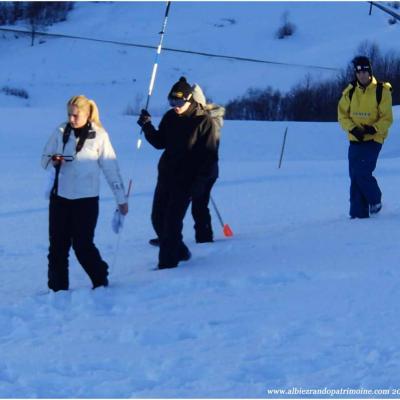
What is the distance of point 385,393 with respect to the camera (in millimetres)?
3957

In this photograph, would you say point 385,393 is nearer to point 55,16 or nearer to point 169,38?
point 169,38

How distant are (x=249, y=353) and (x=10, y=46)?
4508cm

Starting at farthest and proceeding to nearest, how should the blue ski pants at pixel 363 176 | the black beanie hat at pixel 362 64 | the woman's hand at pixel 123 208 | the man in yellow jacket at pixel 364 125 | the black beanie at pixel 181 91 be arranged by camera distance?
the blue ski pants at pixel 363 176
the man in yellow jacket at pixel 364 125
the black beanie hat at pixel 362 64
the black beanie at pixel 181 91
the woman's hand at pixel 123 208

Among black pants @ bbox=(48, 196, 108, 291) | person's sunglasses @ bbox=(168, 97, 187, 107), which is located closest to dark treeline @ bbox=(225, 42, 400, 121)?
person's sunglasses @ bbox=(168, 97, 187, 107)

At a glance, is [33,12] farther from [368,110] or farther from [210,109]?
[210,109]

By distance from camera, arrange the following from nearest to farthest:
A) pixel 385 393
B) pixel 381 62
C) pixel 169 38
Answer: pixel 385 393, pixel 381 62, pixel 169 38

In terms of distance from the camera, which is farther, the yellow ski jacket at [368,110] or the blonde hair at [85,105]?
the yellow ski jacket at [368,110]

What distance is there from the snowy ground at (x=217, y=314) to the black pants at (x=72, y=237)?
0.19 m

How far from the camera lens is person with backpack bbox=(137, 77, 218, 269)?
678cm

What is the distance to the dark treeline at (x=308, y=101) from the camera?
2993 centimetres

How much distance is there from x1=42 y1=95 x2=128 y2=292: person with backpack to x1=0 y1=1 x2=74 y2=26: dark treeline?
1664 inches

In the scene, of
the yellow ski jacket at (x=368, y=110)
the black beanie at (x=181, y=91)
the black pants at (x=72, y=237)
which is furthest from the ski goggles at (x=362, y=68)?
the black pants at (x=72, y=237)

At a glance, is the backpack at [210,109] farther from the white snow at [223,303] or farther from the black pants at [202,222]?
the white snow at [223,303]

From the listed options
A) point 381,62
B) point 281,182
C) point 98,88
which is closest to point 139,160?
point 281,182
